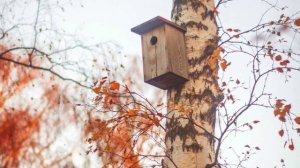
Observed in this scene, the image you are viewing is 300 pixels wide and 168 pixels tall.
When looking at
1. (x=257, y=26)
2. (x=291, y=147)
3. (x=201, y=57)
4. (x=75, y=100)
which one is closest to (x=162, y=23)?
(x=201, y=57)

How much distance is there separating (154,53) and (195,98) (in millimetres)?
909

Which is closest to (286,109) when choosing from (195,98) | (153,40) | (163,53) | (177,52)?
(195,98)

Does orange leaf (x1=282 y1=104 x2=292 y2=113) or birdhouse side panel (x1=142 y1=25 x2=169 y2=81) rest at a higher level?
birdhouse side panel (x1=142 y1=25 x2=169 y2=81)

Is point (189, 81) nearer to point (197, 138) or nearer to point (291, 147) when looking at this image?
point (197, 138)

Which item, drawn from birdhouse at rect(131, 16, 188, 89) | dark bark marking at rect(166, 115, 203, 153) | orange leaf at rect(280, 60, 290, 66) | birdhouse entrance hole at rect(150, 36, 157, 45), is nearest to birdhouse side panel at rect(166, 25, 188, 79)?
birdhouse at rect(131, 16, 188, 89)

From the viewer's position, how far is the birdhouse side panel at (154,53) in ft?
11.5

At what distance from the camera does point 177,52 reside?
3381mm

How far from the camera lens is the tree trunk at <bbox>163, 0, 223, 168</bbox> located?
107 inches

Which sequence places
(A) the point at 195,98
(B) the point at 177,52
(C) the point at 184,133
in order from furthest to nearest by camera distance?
(B) the point at 177,52
(A) the point at 195,98
(C) the point at 184,133

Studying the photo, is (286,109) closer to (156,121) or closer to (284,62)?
(284,62)

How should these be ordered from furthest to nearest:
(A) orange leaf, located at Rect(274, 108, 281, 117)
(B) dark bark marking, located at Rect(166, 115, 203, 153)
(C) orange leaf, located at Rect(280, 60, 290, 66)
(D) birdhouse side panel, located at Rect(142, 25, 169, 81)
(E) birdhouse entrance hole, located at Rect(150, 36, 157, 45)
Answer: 1. (E) birdhouse entrance hole, located at Rect(150, 36, 157, 45)
2. (D) birdhouse side panel, located at Rect(142, 25, 169, 81)
3. (C) orange leaf, located at Rect(280, 60, 290, 66)
4. (B) dark bark marking, located at Rect(166, 115, 203, 153)
5. (A) orange leaf, located at Rect(274, 108, 281, 117)

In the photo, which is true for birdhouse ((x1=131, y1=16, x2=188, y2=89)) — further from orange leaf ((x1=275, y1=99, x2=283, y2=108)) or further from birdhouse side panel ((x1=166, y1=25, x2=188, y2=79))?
orange leaf ((x1=275, y1=99, x2=283, y2=108))

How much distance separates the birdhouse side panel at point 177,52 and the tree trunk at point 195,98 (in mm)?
46

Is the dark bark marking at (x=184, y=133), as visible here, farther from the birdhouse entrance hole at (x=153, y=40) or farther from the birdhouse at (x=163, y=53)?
the birdhouse entrance hole at (x=153, y=40)
